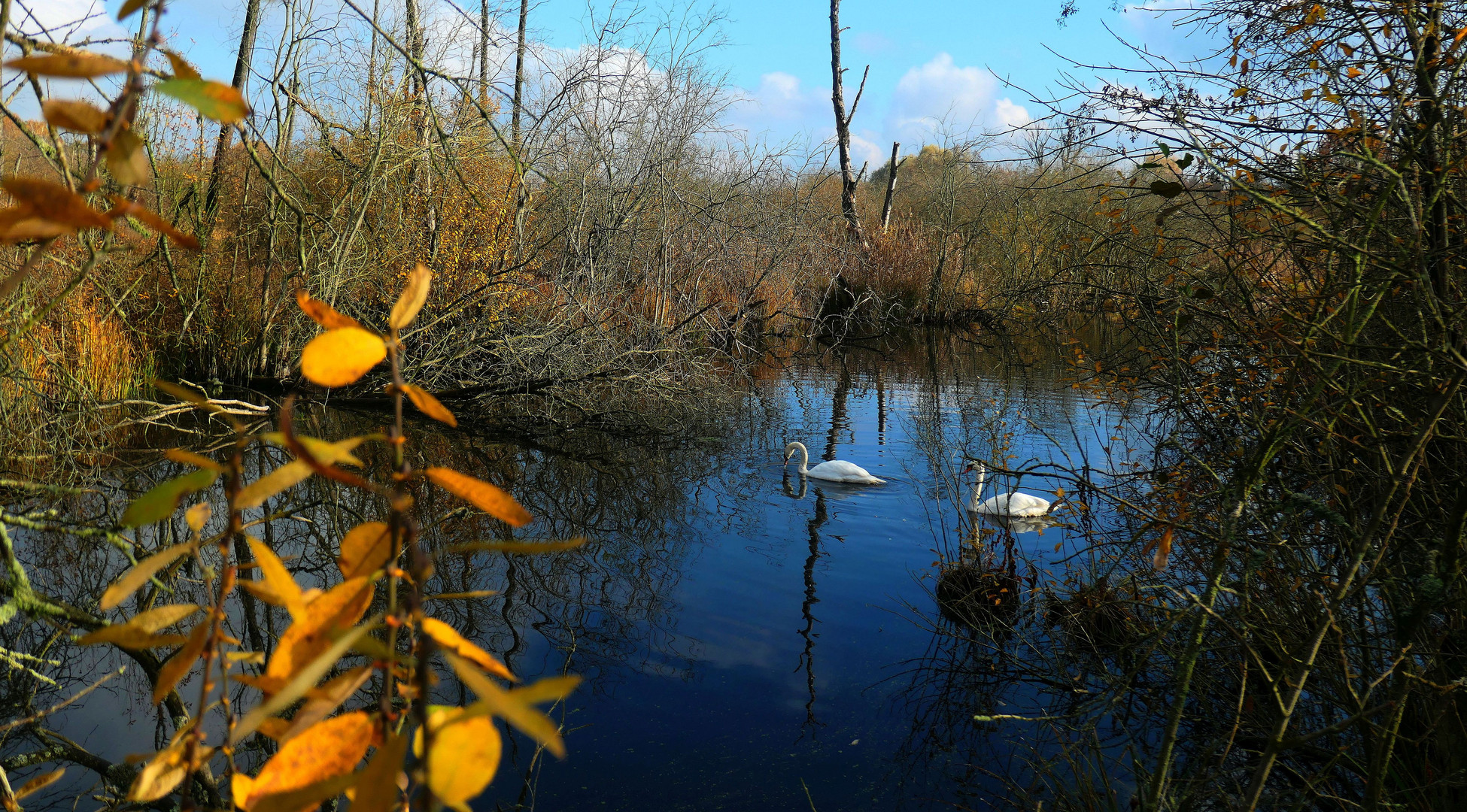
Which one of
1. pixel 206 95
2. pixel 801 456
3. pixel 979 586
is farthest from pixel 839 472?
pixel 206 95

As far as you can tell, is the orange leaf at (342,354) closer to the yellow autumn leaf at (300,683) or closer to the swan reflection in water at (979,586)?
the yellow autumn leaf at (300,683)

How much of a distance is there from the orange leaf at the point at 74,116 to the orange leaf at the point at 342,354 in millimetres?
160

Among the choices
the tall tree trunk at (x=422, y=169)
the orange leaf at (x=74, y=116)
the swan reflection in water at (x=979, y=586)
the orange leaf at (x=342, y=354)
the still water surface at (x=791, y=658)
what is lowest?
the still water surface at (x=791, y=658)

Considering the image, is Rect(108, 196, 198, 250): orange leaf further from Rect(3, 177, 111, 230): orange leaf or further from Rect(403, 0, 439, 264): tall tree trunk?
Rect(403, 0, 439, 264): tall tree trunk

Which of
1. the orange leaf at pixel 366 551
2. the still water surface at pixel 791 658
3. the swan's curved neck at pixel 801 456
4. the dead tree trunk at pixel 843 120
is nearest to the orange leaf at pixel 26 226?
the orange leaf at pixel 366 551

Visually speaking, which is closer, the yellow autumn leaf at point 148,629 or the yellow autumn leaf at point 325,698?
the yellow autumn leaf at point 325,698

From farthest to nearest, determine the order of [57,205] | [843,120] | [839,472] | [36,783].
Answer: [843,120]
[839,472]
[36,783]
[57,205]

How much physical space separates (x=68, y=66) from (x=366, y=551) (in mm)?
321

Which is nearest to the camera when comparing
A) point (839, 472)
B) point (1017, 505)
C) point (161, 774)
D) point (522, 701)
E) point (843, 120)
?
point (522, 701)

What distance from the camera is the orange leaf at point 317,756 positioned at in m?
0.52

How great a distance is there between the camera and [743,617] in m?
5.42

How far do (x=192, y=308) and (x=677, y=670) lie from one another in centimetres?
857

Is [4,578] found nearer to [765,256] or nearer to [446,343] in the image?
[446,343]

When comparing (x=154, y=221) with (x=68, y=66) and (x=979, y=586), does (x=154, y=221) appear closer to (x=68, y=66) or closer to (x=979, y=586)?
(x=68, y=66)
